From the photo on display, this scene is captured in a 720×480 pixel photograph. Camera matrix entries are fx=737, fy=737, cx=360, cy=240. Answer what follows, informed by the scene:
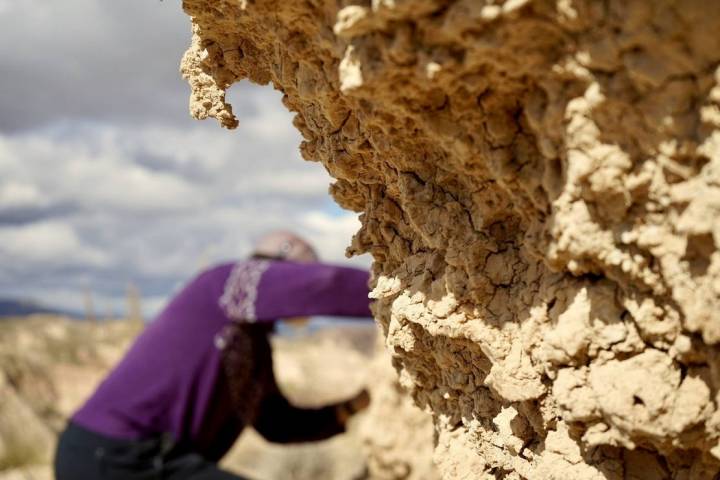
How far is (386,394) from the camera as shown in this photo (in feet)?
12.3

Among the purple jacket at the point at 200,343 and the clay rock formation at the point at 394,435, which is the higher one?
the purple jacket at the point at 200,343

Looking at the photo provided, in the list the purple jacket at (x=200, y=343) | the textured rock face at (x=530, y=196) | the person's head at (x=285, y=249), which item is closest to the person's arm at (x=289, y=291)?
the purple jacket at (x=200, y=343)

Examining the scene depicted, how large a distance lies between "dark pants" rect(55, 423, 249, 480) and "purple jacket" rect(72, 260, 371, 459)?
4 cm

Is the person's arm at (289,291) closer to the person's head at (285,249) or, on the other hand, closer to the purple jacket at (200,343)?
the purple jacket at (200,343)

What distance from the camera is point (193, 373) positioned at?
2928 millimetres

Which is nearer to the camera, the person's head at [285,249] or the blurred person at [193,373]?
the blurred person at [193,373]

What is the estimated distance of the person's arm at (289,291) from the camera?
2.88 metres

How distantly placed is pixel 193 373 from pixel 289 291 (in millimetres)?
508

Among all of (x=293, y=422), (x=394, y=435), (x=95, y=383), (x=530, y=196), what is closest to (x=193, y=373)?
(x=293, y=422)

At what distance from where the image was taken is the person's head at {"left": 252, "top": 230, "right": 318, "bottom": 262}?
132 inches

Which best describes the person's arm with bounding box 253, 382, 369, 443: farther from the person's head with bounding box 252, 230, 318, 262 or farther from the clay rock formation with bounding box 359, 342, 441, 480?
the person's head with bounding box 252, 230, 318, 262

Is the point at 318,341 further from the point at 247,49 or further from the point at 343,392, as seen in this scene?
the point at 247,49

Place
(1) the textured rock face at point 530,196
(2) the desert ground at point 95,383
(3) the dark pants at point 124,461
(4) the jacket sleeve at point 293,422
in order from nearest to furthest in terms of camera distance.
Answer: (1) the textured rock face at point 530,196, (3) the dark pants at point 124,461, (4) the jacket sleeve at point 293,422, (2) the desert ground at point 95,383

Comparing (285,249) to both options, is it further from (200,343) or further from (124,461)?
(124,461)
